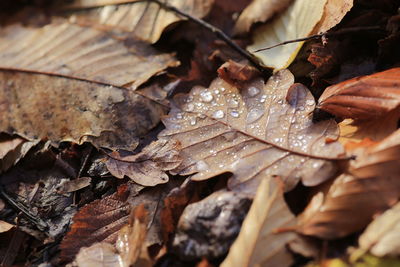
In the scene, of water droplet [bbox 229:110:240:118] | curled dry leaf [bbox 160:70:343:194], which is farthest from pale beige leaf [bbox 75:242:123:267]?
water droplet [bbox 229:110:240:118]

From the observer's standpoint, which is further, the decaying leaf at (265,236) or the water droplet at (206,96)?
the water droplet at (206,96)

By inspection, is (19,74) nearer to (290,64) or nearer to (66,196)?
(66,196)

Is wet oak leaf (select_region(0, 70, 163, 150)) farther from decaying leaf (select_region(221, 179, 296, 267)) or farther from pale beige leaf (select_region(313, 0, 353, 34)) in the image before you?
pale beige leaf (select_region(313, 0, 353, 34))

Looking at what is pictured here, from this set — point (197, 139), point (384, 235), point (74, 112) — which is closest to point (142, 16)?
point (74, 112)

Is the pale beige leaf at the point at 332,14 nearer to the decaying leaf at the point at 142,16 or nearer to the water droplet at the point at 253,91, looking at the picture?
the water droplet at the point at 253,91

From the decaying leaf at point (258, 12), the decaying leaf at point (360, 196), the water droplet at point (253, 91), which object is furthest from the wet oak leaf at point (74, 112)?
the decaying leaf at point (360, 196)

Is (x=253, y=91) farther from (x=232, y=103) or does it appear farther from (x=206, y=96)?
(x=206, y=96)
